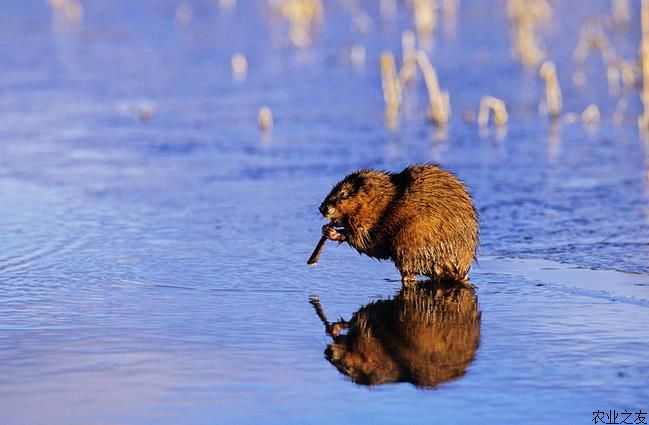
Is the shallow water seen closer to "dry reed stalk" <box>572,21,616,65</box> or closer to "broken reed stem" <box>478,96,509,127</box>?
"broken reed stem" <box>478,96,509,127</box>

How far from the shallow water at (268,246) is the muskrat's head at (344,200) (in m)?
0.39

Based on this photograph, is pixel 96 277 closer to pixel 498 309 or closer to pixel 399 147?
pixel 498 309

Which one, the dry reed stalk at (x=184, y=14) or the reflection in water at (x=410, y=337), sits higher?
the dry reed stalk at (x=184, y=14)

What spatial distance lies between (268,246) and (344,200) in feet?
3.72

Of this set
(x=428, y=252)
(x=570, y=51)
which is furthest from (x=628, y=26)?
(x=428, y=252)

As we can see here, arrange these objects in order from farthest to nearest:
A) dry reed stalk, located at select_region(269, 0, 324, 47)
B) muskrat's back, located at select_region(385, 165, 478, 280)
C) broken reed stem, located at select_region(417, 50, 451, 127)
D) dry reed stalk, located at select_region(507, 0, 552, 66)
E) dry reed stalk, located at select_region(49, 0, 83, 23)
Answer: dry reed stalk, located at select_region(49, 0, 83, 23)
dry reed stalk, located at select_region(269, 0, 324, 47)
dry reed stalk, located at select_region(507, 0, 552, 66)
broken reed stem, located at select_region(417, 50, 451, 127)
muskrat's back, located at select_region(385, 165, 478, 280)

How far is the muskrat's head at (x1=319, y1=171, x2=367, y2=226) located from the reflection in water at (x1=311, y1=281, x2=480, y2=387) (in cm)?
66

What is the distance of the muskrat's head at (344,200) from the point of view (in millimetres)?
7762

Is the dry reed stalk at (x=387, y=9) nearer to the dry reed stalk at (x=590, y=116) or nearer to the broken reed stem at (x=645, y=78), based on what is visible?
the dry reed stalk at (x=590, y=116)

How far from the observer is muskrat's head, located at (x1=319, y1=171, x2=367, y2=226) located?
776 centimetres

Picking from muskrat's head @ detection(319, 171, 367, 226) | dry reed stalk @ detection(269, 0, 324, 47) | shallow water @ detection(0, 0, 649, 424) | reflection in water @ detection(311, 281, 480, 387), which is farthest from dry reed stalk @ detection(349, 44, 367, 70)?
reflection in water @ detection(311, 281, 480, 387)

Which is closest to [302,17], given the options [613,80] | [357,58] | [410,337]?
[357,58]

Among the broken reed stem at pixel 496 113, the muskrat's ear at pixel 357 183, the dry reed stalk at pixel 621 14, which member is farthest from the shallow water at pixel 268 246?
the dry reed stalk at pixel 621 14

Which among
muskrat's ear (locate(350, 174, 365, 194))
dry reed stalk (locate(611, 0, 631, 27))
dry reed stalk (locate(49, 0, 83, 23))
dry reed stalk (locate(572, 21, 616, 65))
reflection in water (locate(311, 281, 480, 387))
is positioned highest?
dry reed stalk (locate(49, 0, 83, 23))
